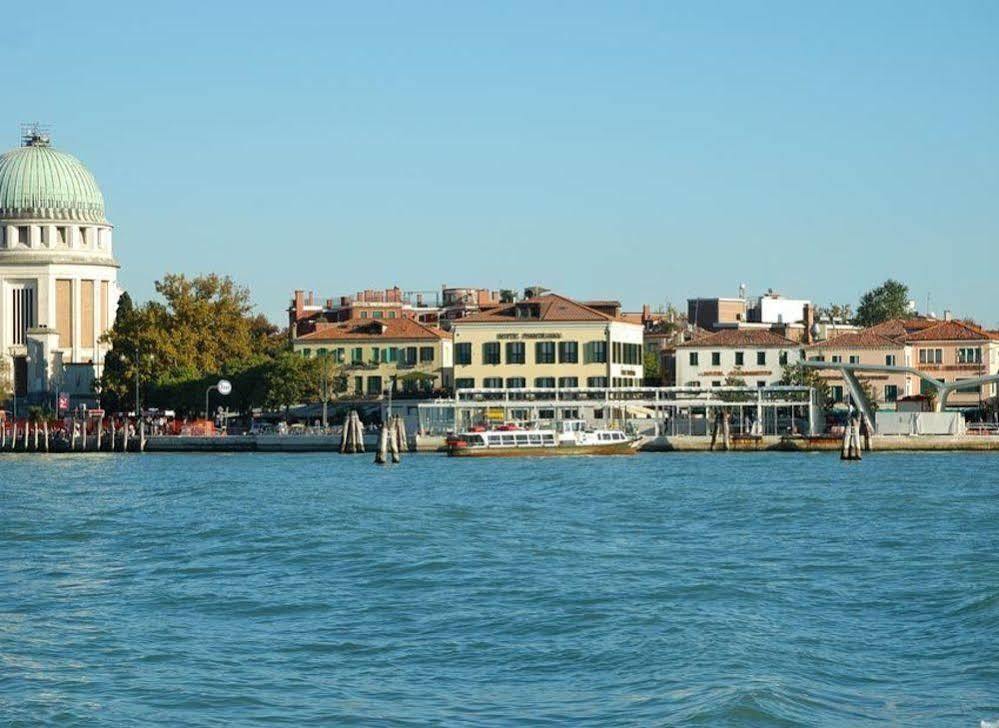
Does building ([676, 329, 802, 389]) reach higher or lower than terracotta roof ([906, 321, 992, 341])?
lower

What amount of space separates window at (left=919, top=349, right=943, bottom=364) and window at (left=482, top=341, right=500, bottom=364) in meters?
19.3

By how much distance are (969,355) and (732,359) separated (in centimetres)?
1044

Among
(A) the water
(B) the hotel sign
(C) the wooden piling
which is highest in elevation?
(B) the hotel sign

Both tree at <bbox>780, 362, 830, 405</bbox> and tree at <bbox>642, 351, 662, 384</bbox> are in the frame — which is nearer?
tree at <bbox>780, 362, 830, 405</bbox>

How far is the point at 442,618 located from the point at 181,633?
131 inches

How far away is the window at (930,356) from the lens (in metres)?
89.8

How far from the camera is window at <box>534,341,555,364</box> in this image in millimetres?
85125

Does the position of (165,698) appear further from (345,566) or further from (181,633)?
(345,566)

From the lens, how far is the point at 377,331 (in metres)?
91.5

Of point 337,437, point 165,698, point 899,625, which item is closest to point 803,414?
point 337,437

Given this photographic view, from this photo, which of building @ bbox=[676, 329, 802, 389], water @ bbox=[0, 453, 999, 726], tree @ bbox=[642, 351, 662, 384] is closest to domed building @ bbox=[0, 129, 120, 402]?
tree @ bbox=[642, 351, 662, 384]

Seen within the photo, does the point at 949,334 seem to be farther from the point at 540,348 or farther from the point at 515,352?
the point at 515,352

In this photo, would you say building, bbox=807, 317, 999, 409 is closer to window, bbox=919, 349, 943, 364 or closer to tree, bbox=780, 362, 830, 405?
window, bbox=919, 349, 943, 364

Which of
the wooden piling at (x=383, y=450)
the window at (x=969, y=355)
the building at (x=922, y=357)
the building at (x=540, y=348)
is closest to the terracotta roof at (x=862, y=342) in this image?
the building at (x=922, y=357)
